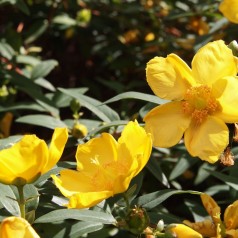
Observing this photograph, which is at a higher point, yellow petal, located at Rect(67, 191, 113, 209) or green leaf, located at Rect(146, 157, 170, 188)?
yellow petal, located at Rect(67, 191, 113, 209)

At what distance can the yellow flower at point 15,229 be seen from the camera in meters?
0.82

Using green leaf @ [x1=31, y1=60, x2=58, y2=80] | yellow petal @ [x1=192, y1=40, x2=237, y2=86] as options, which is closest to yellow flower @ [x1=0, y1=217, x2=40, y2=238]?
yellow petal @ [x1=192, y1=40, x2=237, y2=86]

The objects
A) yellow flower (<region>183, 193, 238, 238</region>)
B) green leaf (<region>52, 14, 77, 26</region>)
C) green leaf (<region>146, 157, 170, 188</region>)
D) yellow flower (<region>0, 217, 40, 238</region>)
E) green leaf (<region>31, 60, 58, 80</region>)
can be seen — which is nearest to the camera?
yellow flower (<region>0, 217, 40, 238</region>)

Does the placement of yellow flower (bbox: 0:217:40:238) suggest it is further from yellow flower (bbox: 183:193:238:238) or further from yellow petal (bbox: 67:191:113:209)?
yellow flower (bbox: 183:193:238:238)

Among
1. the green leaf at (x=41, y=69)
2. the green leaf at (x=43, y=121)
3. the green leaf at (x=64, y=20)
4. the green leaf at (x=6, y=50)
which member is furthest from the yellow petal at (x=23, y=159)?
the green leaf at (x=64, y=20)

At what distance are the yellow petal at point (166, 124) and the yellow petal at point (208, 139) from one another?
0.02 m

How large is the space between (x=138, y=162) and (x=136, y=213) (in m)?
0.08

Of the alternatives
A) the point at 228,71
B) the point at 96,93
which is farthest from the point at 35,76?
the point at 228,71

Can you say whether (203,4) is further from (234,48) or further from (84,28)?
(234,48)

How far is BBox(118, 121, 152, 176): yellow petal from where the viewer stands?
96cm

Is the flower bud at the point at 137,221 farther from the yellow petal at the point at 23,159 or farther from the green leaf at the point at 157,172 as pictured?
the green leaf at the point at 157,172

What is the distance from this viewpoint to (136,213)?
3.05 ft

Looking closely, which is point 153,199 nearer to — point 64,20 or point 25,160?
point 25,160

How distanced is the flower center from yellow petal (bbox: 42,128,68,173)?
272 millimetres
